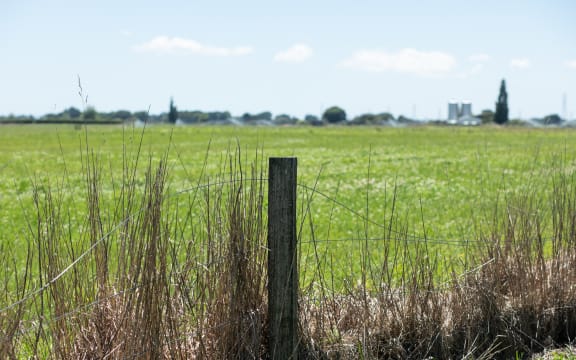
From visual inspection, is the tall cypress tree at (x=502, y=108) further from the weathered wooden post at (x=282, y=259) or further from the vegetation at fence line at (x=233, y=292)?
the weathered wooden post at (x=282, y=259)

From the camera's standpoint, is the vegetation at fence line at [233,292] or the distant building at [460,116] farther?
the distant building at [460,116]

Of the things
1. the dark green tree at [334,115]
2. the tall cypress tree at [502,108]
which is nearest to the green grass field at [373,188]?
the tall cypress tree at [502,108]

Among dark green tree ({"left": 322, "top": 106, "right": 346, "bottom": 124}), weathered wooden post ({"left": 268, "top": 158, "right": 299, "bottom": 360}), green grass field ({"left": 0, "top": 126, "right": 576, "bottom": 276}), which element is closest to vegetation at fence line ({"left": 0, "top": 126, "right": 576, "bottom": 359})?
weathered wooden post ({"left": 268, "top": 158, "right": 299, "bottom": 360})

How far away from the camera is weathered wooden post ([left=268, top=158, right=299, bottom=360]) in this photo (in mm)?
3678

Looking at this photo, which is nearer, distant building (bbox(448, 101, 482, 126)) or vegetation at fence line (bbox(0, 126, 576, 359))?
vegetation at fence line (bbox(0, 126, 576, 359))

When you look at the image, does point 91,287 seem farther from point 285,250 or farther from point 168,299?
point 285,250

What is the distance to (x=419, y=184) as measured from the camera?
1786 centimetres

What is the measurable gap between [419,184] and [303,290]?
45.9 ft

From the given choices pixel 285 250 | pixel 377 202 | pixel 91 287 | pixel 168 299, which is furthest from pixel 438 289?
pixel 377 202

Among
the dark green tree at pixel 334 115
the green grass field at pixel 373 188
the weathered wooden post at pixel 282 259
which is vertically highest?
the dark green tree at pixel 334 115

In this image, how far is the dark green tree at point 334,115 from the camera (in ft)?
504

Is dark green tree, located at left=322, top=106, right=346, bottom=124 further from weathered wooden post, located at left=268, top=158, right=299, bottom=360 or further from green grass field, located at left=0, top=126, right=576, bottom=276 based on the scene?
weathered wooden post, located at left=268, top=158, right=299, bottom=360

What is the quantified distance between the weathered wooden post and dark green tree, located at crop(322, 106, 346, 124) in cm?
14821

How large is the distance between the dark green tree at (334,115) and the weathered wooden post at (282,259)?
14821 centimetres
